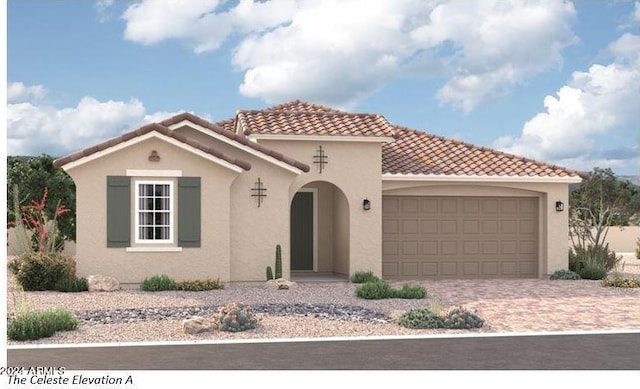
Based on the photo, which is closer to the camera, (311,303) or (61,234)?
(311,303)

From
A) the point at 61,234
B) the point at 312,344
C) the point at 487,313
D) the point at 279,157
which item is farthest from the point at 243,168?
the point at 61,234

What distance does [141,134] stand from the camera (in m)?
20.9

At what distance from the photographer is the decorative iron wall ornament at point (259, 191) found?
72.3 ft

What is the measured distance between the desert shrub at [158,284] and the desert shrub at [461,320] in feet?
25.6

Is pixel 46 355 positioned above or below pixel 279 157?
below

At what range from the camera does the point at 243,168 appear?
21.3 metres

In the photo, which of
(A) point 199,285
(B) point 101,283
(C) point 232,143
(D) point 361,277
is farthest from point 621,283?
(B) point 101,283

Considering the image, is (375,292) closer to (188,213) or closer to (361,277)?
(361,277)

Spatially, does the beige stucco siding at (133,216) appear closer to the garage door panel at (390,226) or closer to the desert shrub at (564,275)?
the garage door panel at (390,226)

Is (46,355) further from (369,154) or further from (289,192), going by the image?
(369,154)

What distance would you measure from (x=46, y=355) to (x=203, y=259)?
9.24 metres

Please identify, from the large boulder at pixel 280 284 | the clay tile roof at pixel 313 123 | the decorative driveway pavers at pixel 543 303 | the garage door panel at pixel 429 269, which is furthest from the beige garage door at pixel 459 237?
the large boulder at pixel 280 284
